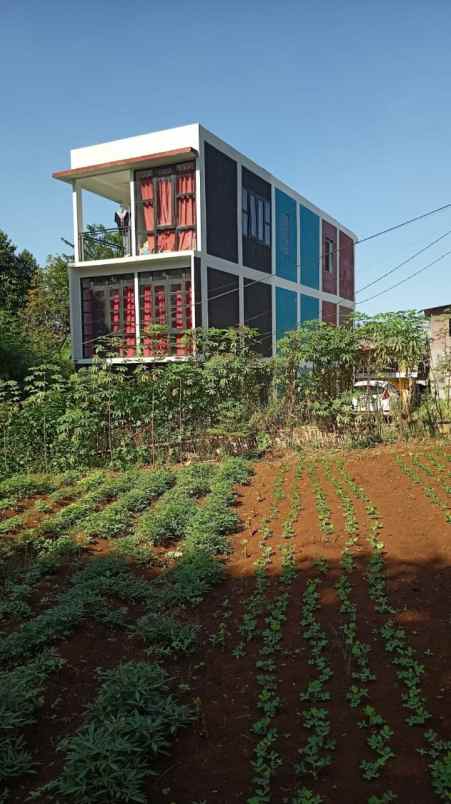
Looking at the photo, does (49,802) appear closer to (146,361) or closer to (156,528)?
(156,528)

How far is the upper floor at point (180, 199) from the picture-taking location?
16.0 metres

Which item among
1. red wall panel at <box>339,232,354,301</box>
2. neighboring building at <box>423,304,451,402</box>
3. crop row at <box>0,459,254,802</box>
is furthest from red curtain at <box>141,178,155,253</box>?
red wall panel at <box>339,232,354,301</box>

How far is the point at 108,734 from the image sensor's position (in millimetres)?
2793

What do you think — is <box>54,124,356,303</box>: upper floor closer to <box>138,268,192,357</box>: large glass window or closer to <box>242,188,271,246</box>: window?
<box>242,188,271,246</box>: window

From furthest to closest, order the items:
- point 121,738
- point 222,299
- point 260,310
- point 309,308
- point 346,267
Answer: point 346,267
point 309,308
point 260,310
point 222,299
point 121,738

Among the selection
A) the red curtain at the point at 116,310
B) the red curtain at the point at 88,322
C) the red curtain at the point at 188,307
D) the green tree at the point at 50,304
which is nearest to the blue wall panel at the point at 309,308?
the red curtain at the point at 188,307

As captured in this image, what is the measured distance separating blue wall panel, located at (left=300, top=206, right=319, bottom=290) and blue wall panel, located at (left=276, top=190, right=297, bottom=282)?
1.00 metres

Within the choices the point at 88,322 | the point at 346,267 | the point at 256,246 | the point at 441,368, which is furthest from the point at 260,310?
the point at 346,267

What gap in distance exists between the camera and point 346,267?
29.2 m

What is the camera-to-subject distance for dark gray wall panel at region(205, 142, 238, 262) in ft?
53.8

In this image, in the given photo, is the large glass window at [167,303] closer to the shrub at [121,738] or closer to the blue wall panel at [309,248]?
the blue wall panel at [309,248]

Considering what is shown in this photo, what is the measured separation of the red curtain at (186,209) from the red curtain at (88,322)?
344 cm

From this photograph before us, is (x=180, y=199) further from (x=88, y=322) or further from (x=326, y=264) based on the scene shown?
(x=326, y=264)

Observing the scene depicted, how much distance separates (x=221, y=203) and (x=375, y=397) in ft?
30.5
